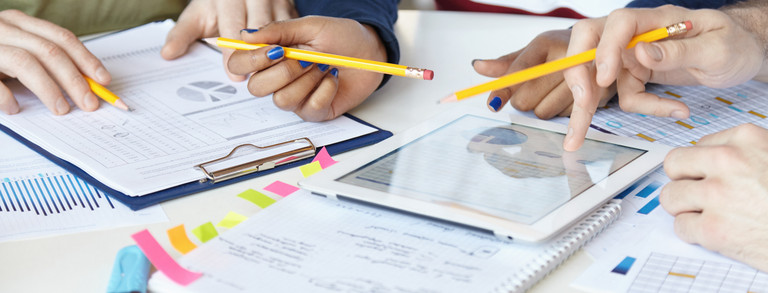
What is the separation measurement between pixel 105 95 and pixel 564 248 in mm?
700

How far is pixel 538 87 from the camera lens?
0.92 metres

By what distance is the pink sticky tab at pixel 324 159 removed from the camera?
31.9 inches

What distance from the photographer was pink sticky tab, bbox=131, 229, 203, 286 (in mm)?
572

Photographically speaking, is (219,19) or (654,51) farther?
(219,19)

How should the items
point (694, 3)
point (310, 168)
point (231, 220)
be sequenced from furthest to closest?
point (694, 3)
point (310, 168)
point (231, 220)

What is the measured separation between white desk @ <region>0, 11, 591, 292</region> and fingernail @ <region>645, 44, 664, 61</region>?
0.83ft

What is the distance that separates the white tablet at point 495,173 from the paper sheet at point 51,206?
19 cm

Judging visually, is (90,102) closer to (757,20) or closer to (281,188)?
(281,188)

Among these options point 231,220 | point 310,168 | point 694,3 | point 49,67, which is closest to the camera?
point 231,220

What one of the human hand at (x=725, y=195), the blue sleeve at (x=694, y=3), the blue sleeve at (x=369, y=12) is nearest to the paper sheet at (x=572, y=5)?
the blue sleeve at (x=694, y=3)

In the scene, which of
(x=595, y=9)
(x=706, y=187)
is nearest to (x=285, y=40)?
(x=706, y=187)

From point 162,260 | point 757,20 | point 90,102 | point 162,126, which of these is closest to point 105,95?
point 90,102

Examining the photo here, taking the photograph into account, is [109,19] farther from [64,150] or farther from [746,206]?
[746,206]

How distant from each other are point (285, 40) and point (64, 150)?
32 cm
